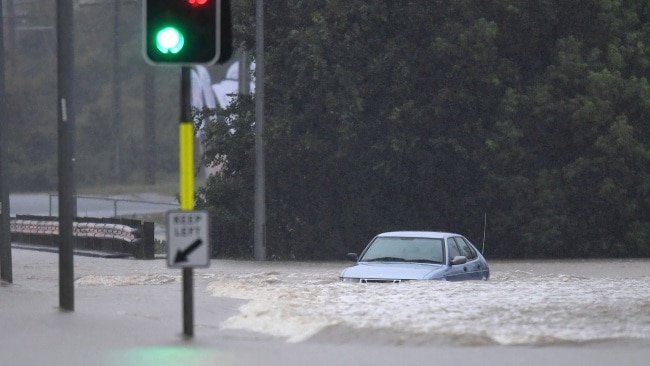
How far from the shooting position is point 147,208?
63.2 metres

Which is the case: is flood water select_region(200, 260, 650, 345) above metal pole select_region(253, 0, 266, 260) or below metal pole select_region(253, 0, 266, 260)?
below

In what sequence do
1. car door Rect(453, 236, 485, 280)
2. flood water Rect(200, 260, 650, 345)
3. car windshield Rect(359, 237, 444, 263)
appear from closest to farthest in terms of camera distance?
flood water Rect(200, 260, 650, 345) < car windshield Rect(359, 237, 444, 263) < car door Rect(453, 236, 485, 280)

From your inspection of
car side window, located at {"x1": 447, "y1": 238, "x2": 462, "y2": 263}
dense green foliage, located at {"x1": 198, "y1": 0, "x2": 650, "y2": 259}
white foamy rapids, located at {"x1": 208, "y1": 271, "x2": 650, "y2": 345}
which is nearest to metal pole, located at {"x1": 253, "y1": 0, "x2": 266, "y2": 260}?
dense green foliage, located at {"x1": 198, "y1": 0, "x2": 650, "y2": 259}

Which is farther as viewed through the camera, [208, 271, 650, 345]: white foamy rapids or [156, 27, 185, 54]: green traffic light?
[208, 271, 650, 345]: white foamy rapids

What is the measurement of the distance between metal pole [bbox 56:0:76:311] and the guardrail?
16.5 m

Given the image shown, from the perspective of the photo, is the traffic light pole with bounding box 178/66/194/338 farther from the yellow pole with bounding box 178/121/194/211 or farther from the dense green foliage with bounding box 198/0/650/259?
the dense green foliage with bounding box 198/0/650/259

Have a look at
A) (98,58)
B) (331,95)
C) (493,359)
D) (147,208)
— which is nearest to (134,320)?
(493,359)

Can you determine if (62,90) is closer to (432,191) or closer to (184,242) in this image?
(184,242)

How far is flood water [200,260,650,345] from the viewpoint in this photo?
12.6 m

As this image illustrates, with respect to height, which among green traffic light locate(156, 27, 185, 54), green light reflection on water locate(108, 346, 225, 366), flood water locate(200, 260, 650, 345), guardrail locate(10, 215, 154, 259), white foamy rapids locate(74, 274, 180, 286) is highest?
green traffic light locate(156, 27, 185, 54)

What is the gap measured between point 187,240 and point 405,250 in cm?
917

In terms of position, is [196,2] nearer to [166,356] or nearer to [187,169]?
[187,169]

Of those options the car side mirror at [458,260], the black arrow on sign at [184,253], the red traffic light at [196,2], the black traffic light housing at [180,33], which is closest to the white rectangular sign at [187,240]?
the black arrow on sign at [184,253]

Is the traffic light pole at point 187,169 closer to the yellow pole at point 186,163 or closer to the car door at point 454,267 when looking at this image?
the yellow pole at point 186,163
